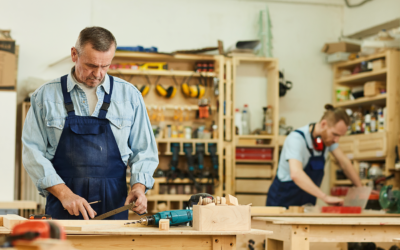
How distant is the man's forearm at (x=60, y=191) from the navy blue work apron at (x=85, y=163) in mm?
92

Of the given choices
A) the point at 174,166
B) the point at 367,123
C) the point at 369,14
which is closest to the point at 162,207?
the point at 174,166

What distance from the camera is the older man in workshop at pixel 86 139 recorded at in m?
2.07

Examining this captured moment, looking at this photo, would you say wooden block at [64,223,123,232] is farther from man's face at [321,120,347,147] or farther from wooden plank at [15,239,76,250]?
man's face at [321,120,347,147]

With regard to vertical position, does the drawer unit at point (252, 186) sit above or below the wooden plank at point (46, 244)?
below

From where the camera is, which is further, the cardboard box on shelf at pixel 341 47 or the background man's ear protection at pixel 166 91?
the cardboard box on shelf at pixel 341 47

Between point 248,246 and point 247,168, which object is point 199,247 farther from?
point 247,168

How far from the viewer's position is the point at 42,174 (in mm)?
2041

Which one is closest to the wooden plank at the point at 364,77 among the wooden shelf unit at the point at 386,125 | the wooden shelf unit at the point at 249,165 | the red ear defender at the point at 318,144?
the wooden shelf unit at the point at 386,125

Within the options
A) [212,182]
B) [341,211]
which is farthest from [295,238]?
[212,182]

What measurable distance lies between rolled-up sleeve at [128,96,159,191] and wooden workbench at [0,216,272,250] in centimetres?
56

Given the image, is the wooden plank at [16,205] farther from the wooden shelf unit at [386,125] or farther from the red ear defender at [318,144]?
the wooden shelf unit at [386,125]

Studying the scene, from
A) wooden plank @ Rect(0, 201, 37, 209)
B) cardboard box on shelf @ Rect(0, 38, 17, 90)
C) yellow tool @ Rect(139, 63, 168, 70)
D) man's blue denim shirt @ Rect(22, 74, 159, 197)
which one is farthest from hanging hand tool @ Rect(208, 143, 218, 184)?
man's blue denim shirt @ Rect(22, 74, 159, 197)

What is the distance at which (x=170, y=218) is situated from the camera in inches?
70.4

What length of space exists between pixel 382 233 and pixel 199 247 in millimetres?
1305
